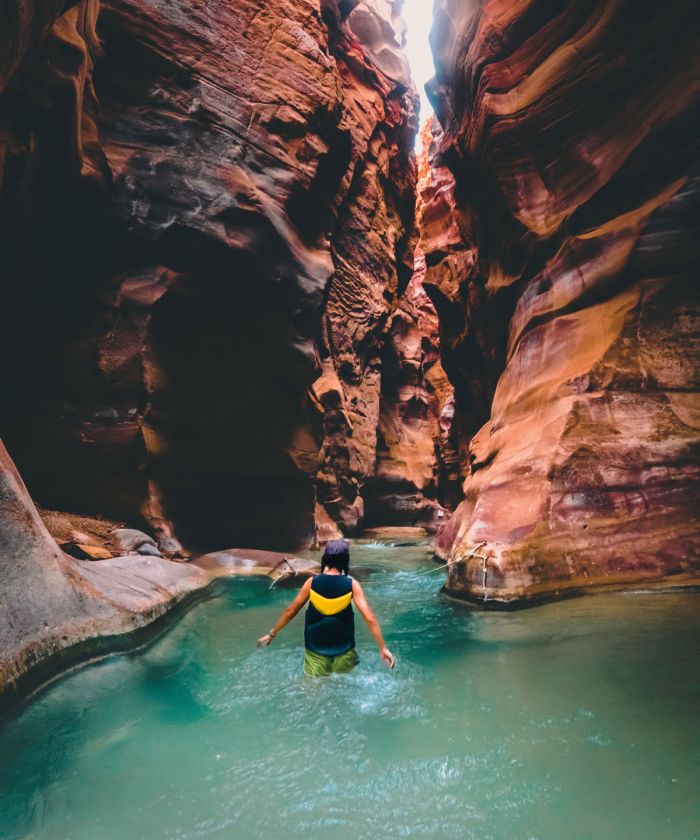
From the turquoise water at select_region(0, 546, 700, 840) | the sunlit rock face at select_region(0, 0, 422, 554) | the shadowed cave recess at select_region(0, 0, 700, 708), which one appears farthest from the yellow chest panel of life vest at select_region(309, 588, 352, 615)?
the sunlit rock face at select_region(0, 0, 422, 554)

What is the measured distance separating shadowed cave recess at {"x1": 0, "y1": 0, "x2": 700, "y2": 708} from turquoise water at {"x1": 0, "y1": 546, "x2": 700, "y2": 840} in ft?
3.16

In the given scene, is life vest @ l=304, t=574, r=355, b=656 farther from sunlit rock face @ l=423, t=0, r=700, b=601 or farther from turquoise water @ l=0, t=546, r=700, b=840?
sunlit rock face @ l=423, t=0, r=700, b=601

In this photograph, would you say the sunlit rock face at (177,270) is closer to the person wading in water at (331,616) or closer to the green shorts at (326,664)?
the person wading in water at (331,616)

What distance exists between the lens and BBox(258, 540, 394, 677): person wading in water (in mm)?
4004

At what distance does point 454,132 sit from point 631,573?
540 inches

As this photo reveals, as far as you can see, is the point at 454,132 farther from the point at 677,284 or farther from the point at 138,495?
the point at 138,495

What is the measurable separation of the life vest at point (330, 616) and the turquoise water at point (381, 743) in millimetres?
290

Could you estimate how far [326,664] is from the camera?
13.5 ft

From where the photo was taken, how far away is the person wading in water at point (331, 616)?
13.1 feet

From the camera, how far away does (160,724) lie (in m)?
3.50

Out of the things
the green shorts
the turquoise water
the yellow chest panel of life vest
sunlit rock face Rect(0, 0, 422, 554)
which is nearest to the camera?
the turquoise water

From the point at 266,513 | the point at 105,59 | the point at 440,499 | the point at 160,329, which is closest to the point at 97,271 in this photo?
the point at 160,329

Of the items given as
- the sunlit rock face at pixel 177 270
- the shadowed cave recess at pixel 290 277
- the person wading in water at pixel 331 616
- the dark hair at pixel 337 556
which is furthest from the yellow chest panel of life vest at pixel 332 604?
the sunlit rock face at pixel 177 270

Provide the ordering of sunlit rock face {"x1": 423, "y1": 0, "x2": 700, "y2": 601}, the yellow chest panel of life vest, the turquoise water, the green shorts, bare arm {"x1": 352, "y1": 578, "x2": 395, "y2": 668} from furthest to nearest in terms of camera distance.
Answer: sunlit rock face {"x1": 423, "y1": 0, "x2": 700, "y2": 601} < the green shorts < the yellow chest panel of life vest < bare arm {"x1": 352, "y1": 578, "x2": 395, "y2": 668} < the turquoise water
